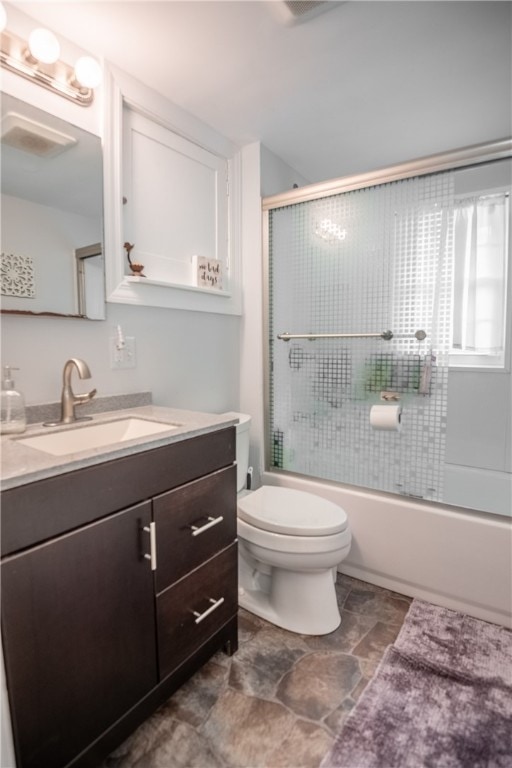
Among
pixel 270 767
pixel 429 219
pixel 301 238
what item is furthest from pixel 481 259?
pixel 270 767

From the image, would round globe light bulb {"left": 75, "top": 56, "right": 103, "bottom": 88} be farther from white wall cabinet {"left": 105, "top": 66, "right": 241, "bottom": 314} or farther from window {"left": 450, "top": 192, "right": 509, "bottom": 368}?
window {"left": 450, "top": 192, "right": 509, "bottom": 368}

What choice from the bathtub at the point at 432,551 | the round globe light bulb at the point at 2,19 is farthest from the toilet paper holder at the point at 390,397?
the round globe light bulb at the point at 2,19

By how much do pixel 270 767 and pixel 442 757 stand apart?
18.0 inches

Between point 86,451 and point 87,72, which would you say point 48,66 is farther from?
point 86,451

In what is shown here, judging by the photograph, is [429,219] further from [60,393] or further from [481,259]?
[60,393]

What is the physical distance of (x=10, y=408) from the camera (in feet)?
3.82

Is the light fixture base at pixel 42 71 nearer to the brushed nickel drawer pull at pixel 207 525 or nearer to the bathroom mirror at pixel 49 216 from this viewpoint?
the bathroom mirror at pixel 49 216

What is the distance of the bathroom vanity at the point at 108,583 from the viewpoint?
80cm

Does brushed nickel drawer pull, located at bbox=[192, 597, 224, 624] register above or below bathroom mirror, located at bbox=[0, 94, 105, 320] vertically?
below

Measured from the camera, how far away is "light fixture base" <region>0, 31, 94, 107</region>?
1.18 meters

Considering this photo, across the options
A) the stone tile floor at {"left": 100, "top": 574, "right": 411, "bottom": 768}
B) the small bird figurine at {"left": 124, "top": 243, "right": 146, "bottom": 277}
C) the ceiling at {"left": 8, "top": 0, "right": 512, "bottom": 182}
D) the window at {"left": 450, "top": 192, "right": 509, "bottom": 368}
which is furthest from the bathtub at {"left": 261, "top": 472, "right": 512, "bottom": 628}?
the ceiling at {"left": 8, "top": 0, "right": 512, "bottom": 182}

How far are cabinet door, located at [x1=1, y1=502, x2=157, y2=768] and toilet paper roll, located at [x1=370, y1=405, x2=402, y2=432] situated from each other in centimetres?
112

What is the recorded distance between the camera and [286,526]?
58.1 inches

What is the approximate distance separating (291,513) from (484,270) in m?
1.79
